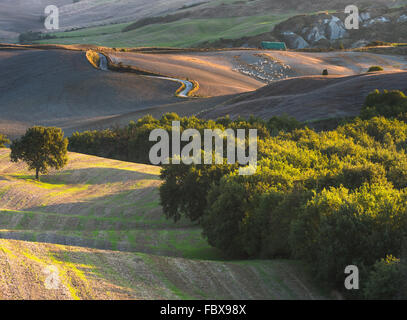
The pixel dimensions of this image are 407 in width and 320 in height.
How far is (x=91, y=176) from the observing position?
1704 inches

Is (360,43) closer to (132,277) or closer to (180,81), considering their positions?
(180,81)

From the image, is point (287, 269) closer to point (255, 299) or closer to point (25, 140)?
point (255, 299)

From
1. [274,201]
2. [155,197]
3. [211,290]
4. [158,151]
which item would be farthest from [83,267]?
[158,151]

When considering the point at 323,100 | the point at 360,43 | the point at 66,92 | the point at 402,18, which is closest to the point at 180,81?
the point at 66,92

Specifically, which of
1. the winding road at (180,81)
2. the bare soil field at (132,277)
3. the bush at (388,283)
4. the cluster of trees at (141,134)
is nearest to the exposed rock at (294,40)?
the winding road at (180,81)

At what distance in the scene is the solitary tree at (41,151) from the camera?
142 ft

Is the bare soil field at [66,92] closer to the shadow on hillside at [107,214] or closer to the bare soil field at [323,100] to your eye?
the bare soil field at [323,100]

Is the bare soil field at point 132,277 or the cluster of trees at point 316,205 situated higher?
the cluster of trees at point 316,205

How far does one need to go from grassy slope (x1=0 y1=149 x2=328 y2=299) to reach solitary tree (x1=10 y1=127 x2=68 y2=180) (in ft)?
3.38

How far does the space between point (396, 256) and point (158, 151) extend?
4048 cm

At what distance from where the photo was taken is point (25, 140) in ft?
144

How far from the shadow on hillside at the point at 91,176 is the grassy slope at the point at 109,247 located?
0.08 m

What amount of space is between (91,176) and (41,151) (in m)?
4.37
